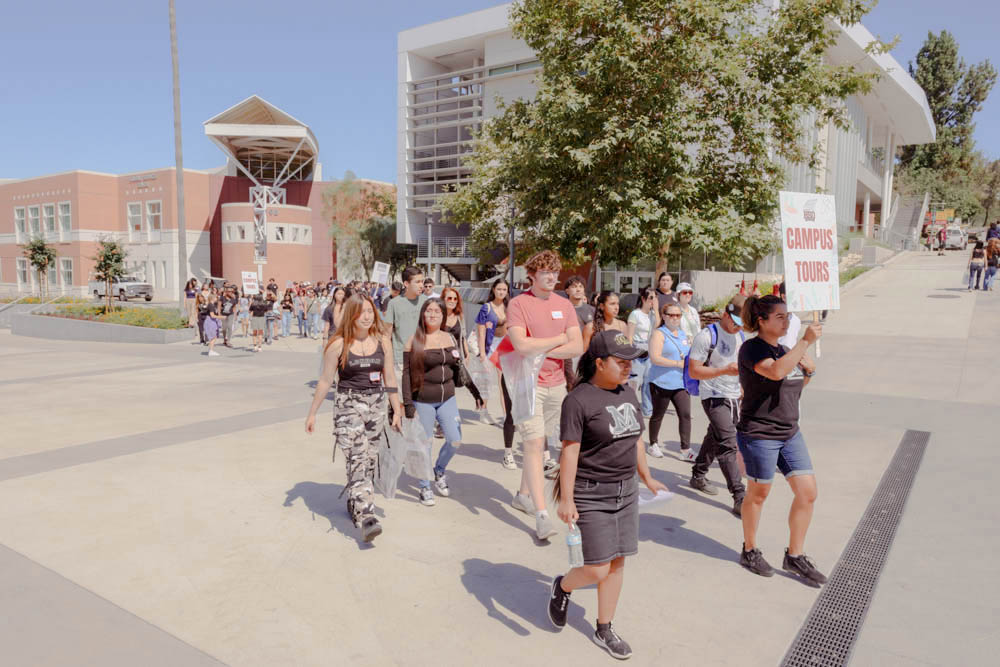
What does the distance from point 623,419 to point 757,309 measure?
53.2 inches

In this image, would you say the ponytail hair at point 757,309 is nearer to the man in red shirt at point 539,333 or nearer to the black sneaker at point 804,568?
the man in red shirt at point 539,333

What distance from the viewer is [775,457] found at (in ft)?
13.4

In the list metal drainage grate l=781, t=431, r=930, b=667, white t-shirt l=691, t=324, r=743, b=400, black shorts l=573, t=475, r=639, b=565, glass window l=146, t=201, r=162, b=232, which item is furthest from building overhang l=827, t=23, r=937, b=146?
glass window l=146, t=201, r=162, b=232

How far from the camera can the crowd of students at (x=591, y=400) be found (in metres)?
3.31

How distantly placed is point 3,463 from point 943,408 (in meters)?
11.4

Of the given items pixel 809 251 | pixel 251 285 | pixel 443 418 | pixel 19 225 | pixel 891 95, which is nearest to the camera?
pixel 809 251

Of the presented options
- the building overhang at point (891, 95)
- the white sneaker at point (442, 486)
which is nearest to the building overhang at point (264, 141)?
the building overhang at point (891, 95)

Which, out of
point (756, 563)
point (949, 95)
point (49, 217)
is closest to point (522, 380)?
point (756, 563)

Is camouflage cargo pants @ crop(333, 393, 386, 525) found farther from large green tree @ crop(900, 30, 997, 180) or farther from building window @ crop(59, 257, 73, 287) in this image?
large green tree @ crop(900, 30, 997, 180)

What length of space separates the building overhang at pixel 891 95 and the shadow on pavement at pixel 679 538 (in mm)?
37001

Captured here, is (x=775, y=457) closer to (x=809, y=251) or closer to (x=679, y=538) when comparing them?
(x=679, y=538)

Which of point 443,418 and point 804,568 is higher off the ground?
point 443,418

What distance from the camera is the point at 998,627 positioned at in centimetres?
360

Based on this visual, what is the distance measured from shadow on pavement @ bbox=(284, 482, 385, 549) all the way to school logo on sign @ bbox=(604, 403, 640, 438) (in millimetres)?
2294
